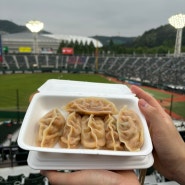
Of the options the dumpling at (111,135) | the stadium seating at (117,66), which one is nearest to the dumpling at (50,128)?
the dumpling at (111,135)

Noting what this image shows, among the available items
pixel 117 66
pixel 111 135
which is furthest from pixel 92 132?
pixel 117 66

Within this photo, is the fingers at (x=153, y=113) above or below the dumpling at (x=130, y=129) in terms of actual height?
above

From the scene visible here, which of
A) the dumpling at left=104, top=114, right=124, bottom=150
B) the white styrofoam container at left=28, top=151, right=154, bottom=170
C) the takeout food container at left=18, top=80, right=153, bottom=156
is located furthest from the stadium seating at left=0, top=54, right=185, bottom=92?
the white styrofoam container at left=28, top=151, right=154, bottom=170

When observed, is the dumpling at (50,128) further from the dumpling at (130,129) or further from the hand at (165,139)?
the hand at (165,139)

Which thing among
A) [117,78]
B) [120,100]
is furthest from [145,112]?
[117,78]

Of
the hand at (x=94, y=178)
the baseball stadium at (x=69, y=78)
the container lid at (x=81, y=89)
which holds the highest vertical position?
the container lid at (x=81, y=89)

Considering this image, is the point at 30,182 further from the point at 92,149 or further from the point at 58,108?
the point at 92,149
